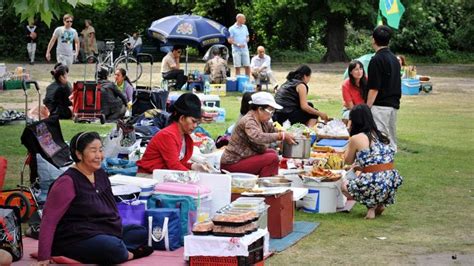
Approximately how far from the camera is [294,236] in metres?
10.1

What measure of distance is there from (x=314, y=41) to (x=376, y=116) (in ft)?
118

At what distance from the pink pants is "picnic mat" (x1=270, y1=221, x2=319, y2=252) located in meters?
1.01

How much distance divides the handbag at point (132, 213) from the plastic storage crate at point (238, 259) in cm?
99

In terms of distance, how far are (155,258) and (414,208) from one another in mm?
3965

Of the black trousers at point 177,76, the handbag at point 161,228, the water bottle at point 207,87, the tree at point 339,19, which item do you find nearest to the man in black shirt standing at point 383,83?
the handbag at point 161,228

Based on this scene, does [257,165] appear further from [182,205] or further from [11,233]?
[11,233]

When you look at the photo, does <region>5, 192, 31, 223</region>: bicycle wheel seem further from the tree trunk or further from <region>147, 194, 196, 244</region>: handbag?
the tree trunk

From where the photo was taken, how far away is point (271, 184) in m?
10.7

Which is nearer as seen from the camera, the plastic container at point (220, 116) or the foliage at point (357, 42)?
the plastic container at point (220, 116)

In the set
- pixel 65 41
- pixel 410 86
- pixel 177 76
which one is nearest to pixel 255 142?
pixel 177 76

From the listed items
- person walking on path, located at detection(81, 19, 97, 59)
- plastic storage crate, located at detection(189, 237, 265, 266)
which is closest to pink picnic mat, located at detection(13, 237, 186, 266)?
plastic storage crate, located at detection(189, 237, 265, 266)

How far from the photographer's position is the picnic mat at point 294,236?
962 cm

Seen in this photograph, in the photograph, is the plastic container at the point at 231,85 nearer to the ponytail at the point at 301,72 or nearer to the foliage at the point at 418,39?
the ponytail at the point at 301,72

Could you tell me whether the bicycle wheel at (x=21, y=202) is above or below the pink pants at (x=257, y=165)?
below
